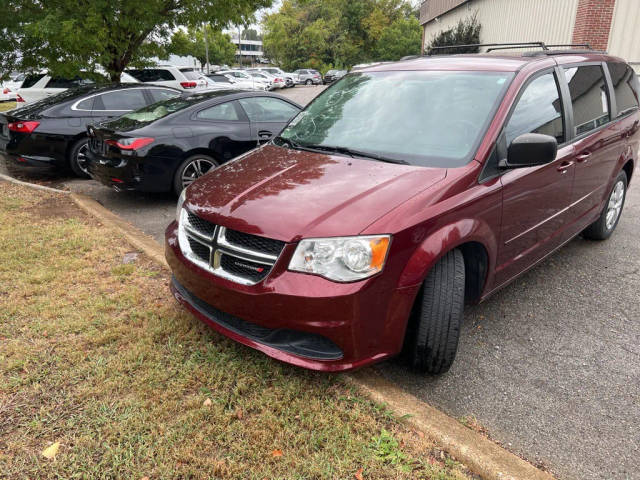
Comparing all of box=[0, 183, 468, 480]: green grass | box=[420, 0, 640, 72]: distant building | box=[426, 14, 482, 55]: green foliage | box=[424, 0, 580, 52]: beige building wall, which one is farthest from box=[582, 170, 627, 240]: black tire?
box=[426, 14, 482, 55]: green foliage

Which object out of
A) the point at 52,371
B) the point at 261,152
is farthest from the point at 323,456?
the point at 261,152

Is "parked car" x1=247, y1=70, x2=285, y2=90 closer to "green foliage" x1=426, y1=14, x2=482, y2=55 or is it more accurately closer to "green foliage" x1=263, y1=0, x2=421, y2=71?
"green foliage" x1=426, y1=14, x2=482, y2=55

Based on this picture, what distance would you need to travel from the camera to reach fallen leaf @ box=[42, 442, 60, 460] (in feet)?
7.45

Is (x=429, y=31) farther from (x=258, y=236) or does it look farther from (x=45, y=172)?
(x=258, y=236)

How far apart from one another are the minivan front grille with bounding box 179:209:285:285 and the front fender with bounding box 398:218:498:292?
2.21 feet

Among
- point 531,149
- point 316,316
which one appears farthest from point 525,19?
point 316,316

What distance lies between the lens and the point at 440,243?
2.62 meters

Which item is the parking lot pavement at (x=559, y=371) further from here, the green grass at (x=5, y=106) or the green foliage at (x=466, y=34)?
the green grass at (x=5, y=106)

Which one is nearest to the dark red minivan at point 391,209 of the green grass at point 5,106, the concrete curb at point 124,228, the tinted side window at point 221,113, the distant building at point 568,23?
the concrete curb at point 124,228

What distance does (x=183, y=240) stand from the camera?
10.1ft

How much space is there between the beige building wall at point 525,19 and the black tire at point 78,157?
14.9 metres

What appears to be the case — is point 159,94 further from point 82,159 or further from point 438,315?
point 438,315

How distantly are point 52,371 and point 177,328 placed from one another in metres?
0.75

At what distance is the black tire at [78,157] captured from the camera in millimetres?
7758
